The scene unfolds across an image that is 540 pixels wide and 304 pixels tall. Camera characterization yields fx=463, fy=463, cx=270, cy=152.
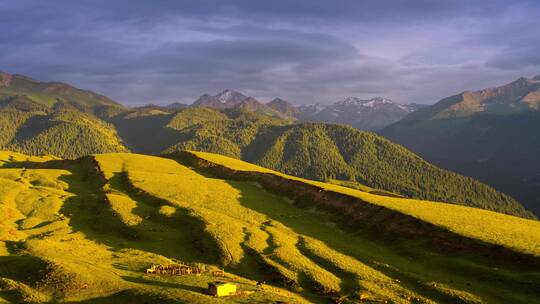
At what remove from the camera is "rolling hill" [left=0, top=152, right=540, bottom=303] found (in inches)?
1849

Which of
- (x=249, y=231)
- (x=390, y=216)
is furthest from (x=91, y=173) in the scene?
(x=390, y=216)

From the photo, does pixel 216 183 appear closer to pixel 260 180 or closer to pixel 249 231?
pixel 260 180

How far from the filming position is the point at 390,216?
80938 millimetres

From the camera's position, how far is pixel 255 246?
6450 centimetres

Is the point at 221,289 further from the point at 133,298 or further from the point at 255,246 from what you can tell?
the point at 255,246

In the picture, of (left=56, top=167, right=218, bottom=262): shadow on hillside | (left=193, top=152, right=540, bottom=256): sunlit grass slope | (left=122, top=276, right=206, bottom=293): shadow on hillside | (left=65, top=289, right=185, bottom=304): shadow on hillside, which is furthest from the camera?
(left=56, top=167, right=218, bottom=262): shadow on hillside

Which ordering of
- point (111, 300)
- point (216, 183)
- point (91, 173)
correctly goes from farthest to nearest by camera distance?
point (91, 173), point (216, 183), point (111, 300)

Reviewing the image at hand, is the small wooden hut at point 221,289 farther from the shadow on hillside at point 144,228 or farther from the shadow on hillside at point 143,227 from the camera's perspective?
the shadow on hillside at point 144,228

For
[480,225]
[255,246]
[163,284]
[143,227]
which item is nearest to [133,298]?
[163,284]

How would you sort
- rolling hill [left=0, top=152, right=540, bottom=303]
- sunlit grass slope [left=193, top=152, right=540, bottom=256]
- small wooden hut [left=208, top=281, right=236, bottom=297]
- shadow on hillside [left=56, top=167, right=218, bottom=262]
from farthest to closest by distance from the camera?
shadow on hillside [left=56, top=167, right=218, bottom=262]
sunlit grass slope [left=193, top=152, right=540, bottom=256]
rolling hill [left=0, top=152, right=540, bottom=303]
small wooden hut [left=208, top=281, right=236, bottom=297]

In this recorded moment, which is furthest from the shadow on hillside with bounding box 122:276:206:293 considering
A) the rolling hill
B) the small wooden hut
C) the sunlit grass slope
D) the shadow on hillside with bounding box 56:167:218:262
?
the sunlit grass slope

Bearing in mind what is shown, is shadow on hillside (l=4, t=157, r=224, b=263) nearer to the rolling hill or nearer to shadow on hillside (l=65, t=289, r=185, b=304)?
the rolling hill

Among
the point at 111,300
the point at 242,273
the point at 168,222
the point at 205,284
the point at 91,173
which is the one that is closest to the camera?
the point at 111,300

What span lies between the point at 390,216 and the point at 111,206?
173 feet
